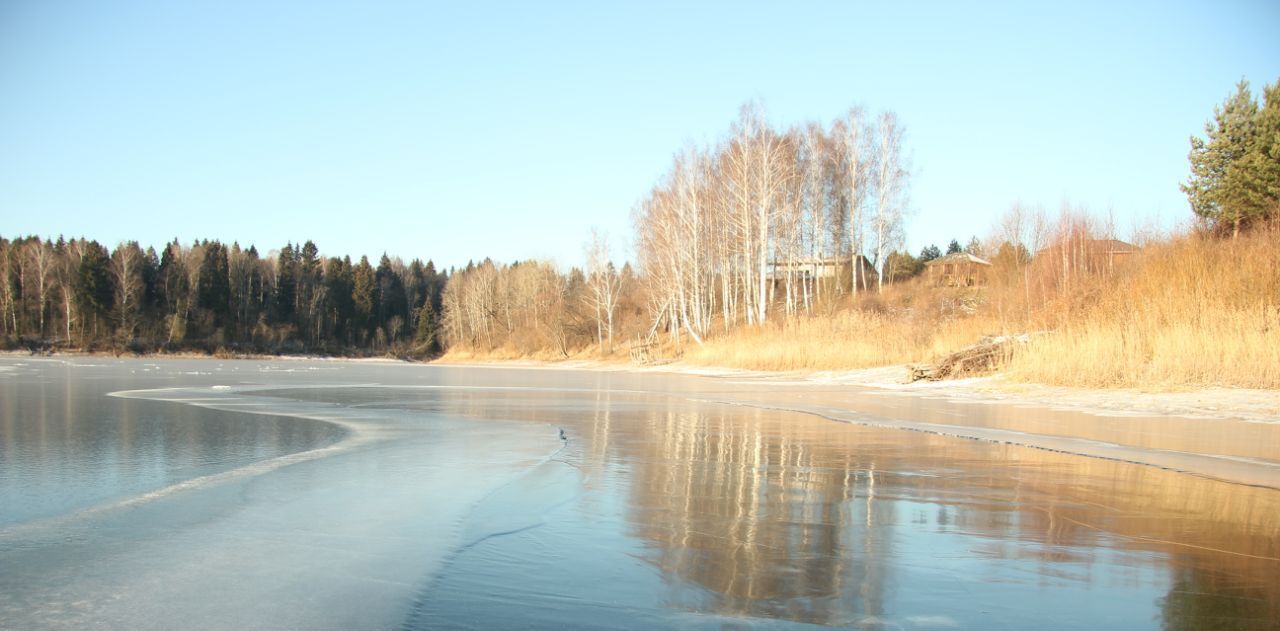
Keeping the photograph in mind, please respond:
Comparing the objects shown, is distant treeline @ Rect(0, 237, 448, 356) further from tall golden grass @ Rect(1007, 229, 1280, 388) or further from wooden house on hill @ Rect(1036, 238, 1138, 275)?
tall golden grass @ Rect(1007, 229, 1280, 388)

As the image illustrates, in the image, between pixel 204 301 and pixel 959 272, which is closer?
pixel 959 272

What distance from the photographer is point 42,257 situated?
61625 millimetres

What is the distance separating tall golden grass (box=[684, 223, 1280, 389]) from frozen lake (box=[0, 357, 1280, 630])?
514 centimetres

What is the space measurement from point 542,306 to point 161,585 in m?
58.6

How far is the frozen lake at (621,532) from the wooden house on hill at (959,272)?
3410cm

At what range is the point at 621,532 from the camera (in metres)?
3.83

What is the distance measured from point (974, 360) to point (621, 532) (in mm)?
15332

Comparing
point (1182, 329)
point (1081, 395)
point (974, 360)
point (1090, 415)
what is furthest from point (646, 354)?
point (1090, 415)

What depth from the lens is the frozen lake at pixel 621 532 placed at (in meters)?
2.71

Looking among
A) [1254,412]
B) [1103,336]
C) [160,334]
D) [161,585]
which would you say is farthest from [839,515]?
[160,334]

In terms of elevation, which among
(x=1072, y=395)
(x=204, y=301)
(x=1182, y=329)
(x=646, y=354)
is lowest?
(x=646, y=354)

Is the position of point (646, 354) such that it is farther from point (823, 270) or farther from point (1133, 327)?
point (1133, 327)

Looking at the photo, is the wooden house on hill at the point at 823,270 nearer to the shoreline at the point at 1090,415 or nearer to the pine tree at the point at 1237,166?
the pine tree at the point at 1237,166

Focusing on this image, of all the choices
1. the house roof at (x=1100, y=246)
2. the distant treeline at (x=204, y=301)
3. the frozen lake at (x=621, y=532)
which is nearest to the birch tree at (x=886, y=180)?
the house roof at (x=1100, y=246)
